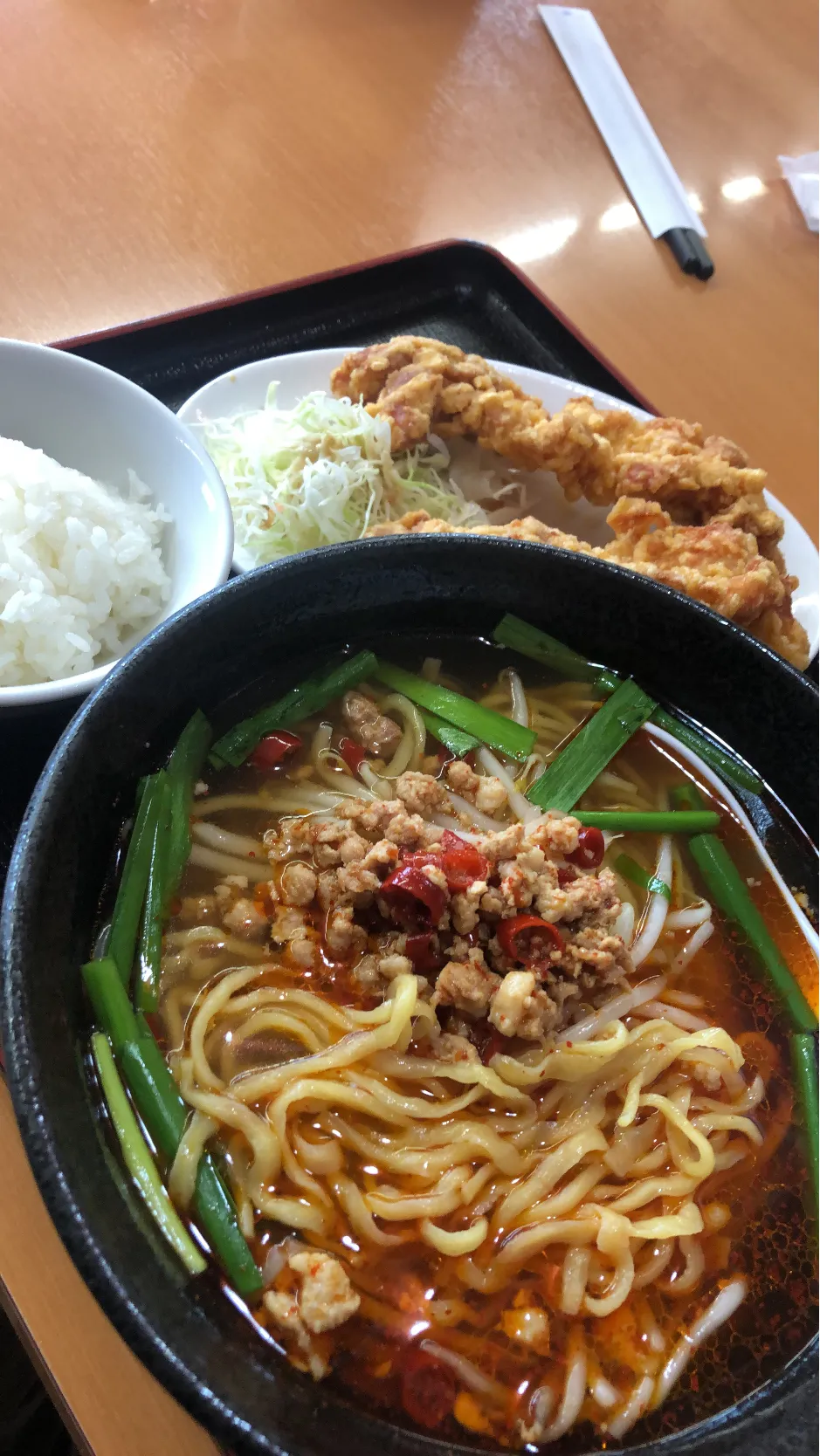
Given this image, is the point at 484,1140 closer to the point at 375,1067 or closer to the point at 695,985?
the point at 375,1067

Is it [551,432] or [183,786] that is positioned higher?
[551,432]

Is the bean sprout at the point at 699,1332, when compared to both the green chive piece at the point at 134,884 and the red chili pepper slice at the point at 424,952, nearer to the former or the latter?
the red chili pepper slice at the point at 424,952

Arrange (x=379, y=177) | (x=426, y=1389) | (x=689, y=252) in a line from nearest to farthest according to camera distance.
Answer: (x=426, y=1389) → (x=379, y=177) → (x=689, y=252)

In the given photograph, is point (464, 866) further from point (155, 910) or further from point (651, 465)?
point (651, 465)

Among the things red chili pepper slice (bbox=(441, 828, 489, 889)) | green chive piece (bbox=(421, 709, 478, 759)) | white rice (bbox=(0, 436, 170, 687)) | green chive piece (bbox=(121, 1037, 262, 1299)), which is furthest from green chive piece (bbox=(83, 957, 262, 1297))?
green chive piece (bbox=(421, 709, 478, 759))


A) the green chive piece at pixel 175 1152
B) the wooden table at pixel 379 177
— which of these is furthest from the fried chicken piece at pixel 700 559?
the green chive piece at pixel 175 1152

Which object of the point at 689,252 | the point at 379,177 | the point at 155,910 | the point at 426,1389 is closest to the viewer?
the point at 426,1389

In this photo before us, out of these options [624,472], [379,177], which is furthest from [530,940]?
[379,177]

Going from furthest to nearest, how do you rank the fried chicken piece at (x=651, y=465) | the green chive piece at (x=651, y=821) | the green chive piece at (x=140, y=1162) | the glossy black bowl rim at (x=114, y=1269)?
the fried chicken piece at (x=651, y=465) < the green chive piece at (x=651, y=821) < the green chive piece at (x=140, y=1162) < the glossy black bowl rim at (x=114, y=1269)
